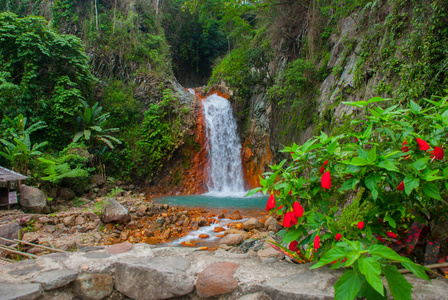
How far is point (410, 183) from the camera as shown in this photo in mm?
1162

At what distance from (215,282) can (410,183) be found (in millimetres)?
1186

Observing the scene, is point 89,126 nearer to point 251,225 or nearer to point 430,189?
point 251,225

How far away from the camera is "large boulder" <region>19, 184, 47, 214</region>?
6402 mm

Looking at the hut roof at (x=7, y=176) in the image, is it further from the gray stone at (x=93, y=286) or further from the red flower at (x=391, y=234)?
the red flower at (x=391, y=234)

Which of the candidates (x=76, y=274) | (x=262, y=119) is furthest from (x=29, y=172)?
(x=262, y=119)

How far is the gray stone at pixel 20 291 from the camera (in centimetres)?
142

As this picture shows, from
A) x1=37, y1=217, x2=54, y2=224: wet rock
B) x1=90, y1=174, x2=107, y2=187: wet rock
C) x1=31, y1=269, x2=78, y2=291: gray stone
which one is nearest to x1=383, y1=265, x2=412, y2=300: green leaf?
x1=31, y1=269, x2=78, y2=291: gray stone

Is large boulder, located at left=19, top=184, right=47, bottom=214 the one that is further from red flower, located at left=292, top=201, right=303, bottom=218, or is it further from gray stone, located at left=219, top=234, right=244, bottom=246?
red flower, located at left=292, top=201, right=303, bottom=218

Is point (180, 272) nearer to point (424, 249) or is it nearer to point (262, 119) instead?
point (424, 249)

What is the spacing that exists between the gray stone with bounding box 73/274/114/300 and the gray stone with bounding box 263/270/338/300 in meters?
1.08

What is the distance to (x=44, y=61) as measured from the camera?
Result: 10.5 metres

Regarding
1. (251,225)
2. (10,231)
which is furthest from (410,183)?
(251,225)

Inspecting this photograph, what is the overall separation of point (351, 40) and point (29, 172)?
31.0 ft

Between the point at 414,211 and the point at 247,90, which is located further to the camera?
the point at 247,90
